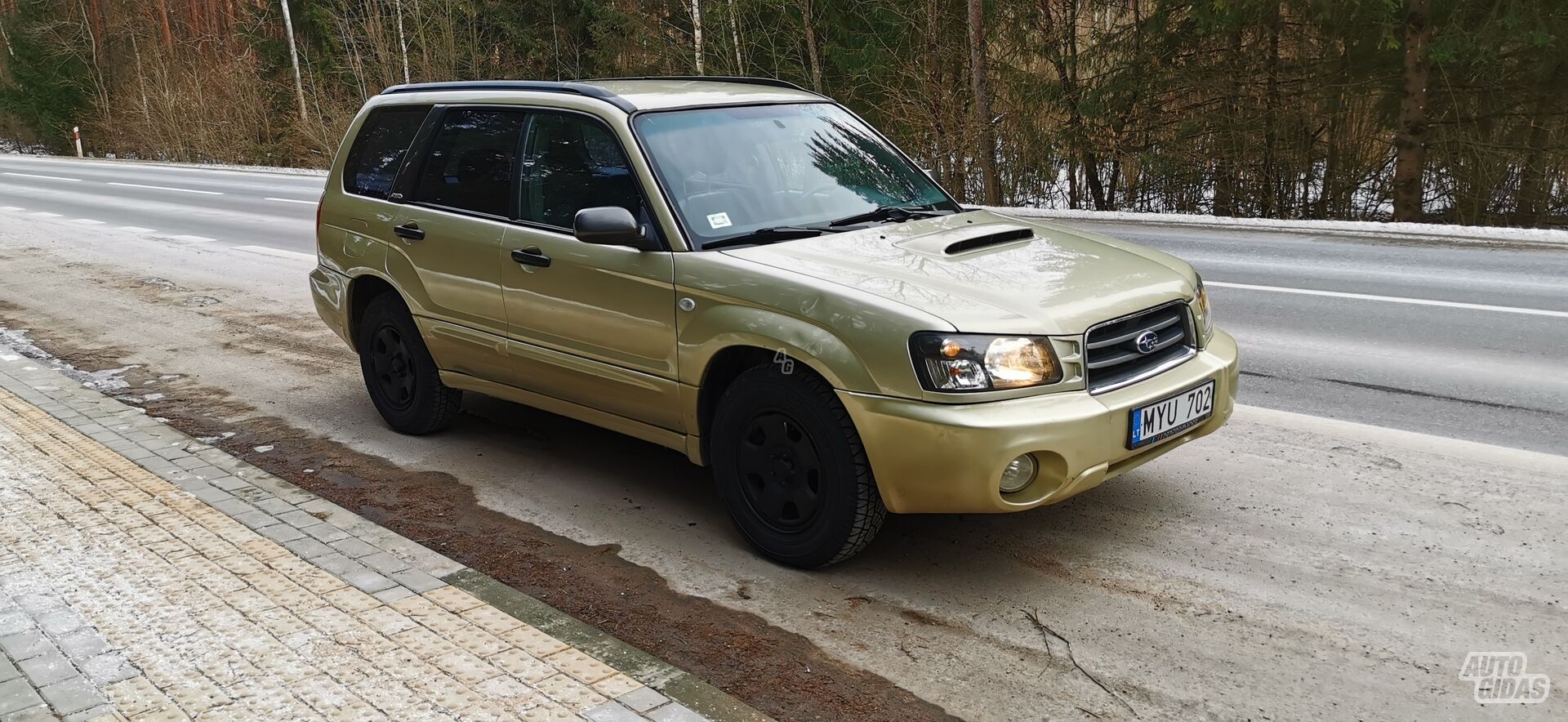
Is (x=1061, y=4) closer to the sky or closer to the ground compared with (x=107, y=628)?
closer to the sky

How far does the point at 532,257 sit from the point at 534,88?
0.86 meters

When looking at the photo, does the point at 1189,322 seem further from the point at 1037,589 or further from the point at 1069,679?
the point at 1069,679

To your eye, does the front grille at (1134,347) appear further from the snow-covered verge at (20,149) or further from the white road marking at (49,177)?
the snow-covered verge at (20,149)

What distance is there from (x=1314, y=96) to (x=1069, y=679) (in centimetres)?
1550

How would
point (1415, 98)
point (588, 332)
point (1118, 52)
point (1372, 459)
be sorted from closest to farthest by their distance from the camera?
point (588, 332) → point (1372, 459) → point (1415, 98) → point (1118, 52)

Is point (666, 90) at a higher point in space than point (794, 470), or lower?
higher

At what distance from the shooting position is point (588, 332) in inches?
204

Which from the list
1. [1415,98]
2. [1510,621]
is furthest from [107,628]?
[1415,98]

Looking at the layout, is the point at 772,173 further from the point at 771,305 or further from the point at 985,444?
the point at 985,444

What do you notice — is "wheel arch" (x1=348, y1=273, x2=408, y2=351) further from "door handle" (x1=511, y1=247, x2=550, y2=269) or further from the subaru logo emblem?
the subaru logo emblem

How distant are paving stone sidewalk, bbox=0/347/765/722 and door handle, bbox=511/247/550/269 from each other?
1.31 metres

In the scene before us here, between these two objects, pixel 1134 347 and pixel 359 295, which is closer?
pixel 1134 347

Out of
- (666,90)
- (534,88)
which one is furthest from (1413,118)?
(534,88)

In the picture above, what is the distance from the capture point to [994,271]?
4547mm
